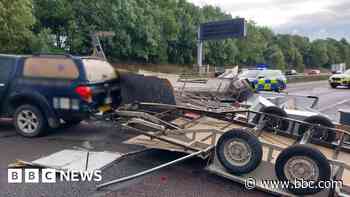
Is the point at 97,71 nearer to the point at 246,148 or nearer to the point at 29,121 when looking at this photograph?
the point at 29,121

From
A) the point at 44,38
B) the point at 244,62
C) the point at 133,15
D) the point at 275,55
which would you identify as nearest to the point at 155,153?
the point at 44,38

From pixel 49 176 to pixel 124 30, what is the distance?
26.8 metres

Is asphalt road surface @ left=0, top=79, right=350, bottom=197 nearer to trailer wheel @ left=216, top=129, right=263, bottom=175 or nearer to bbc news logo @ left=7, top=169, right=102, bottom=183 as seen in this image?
bbc news logo @ left=7, top=169, right=102, bottom=183

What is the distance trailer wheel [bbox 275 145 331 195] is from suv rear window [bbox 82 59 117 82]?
3.71m

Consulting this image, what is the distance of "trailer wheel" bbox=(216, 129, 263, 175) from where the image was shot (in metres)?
3.62

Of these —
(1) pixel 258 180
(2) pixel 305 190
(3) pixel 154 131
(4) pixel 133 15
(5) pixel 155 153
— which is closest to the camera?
(2) pixel 305 190

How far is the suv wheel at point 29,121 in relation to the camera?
221 inches

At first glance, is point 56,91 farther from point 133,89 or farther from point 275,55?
point 275,55

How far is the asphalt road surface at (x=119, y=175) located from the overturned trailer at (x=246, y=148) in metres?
0.21

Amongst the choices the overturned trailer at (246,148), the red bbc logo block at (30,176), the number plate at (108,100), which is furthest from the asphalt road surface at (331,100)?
the red bbc logo block at (30,176)

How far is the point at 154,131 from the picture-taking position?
4.65 metres

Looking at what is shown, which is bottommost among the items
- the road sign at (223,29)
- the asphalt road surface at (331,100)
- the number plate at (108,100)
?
the asphalt road surface at (331,100)

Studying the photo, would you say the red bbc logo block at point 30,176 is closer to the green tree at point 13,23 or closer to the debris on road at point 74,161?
the debris on road at point 74,161

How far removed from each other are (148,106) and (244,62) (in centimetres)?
5519
